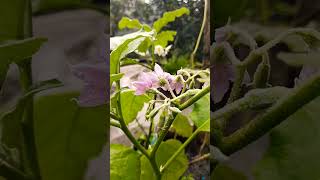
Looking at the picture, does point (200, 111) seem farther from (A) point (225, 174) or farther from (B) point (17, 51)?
(B) point (17, 51)

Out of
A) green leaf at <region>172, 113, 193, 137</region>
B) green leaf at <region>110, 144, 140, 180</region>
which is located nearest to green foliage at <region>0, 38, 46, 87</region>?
green leaf at <region>110, 144, 140, 180</region>

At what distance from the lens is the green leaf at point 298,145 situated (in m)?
0.45

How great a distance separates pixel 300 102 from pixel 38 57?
30 centimetres

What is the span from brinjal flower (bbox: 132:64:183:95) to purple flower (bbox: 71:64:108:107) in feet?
0.29

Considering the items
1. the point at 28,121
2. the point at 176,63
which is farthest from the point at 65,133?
the point at 176,63

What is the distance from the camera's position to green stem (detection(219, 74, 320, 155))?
17.5 inches

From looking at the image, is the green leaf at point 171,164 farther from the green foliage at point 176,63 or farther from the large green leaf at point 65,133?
the green foliage at point 176,63

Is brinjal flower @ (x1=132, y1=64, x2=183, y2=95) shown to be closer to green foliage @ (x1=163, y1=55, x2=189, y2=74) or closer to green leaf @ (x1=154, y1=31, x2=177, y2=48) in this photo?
green leaf @ (x1=154, y1=31, x2=177, y2=48)

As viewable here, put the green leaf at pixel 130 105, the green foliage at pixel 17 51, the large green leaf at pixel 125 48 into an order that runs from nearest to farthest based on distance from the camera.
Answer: the green foliage at pixel 17 51, the large green leaf at pixel 125 48, the green leaf at pixel 130 105

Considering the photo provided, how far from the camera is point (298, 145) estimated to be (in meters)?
0.46

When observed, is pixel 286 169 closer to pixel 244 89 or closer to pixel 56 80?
pixel 244 89

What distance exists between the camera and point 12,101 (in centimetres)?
45

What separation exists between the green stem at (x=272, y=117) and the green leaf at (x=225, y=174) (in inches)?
0.7

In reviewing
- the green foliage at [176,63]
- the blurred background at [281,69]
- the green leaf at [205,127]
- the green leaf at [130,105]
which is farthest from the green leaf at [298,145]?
the green foliage at [176,63]
